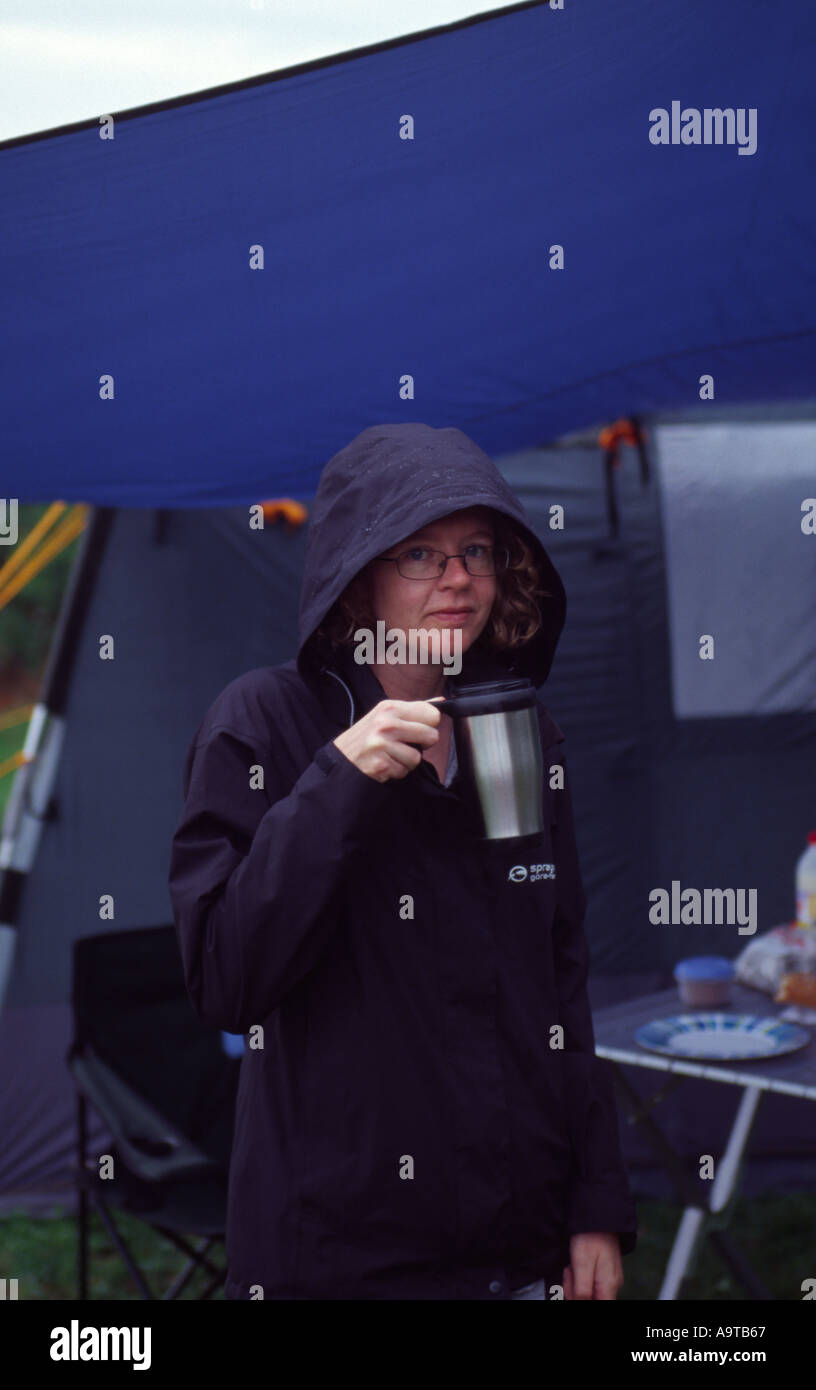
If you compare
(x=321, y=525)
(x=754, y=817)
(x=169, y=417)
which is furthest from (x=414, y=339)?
(x=754, y=817)

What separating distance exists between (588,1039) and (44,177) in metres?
1.71

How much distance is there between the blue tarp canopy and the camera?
7.48ft

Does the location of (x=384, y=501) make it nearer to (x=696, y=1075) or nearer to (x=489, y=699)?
(x=489, y=699)

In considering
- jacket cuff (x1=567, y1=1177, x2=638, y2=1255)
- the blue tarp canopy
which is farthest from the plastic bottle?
Result: jacket cuff (x1=567, y1=1177, x2=638, y2=1255)

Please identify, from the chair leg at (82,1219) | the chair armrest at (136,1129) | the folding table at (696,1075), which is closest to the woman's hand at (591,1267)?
the folding table at (696,1075)

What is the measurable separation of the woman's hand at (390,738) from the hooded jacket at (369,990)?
2cm

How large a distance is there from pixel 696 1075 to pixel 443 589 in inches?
56.6

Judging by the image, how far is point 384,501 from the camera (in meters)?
1.54

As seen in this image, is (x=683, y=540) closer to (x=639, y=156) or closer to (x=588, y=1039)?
(x=639, y=156)

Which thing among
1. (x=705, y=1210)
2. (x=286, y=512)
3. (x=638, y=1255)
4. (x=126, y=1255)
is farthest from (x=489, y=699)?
(x=638, y=1255)

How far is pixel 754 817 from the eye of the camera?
13.7 ft

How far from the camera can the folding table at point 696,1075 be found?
2527mm

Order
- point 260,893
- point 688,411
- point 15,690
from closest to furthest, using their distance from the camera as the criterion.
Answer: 1. point 260,893
2. point 688,411
3. point 15,690

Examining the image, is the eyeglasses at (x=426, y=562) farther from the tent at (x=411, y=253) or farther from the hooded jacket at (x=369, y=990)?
the tent at (x=411, y=253)
